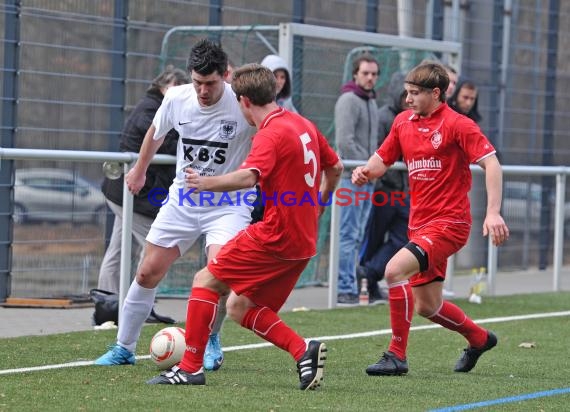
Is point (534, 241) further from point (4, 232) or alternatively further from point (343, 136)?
point (4, 232)

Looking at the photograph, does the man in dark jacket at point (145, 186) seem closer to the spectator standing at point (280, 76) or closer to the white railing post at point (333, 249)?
the spectator standing at point (280, 76)

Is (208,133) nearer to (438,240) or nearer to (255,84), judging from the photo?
(255,84)

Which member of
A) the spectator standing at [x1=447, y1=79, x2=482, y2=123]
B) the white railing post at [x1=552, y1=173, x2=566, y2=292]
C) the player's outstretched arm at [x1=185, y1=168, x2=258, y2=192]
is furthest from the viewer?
the white railing post at [x1=552, y1=173, x2=566, y2=292]

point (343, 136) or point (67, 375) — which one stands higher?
point (343, 136)

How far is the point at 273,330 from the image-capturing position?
7219 mm

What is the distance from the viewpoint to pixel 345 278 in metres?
12.1

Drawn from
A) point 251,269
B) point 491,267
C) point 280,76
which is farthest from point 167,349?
point 491,267

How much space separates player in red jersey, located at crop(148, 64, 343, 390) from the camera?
7047mm

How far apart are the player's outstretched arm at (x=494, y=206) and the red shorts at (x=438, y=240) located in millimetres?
348

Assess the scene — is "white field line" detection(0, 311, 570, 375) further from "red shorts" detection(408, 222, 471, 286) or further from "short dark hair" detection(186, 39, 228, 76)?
"short dark hair" detection(186, 39, 228, 76)

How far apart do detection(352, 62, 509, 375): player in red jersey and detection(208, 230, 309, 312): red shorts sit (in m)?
0.91

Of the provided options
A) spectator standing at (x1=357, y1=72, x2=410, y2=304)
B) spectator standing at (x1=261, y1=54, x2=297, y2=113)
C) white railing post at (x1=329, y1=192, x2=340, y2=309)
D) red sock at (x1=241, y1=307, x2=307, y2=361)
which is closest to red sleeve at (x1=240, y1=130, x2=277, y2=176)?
red sock at (x1=241, y1=307, x2=307, y2=361)

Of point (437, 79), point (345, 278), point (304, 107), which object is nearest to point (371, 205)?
point (345, 278)

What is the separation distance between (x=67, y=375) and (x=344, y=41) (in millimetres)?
7008
